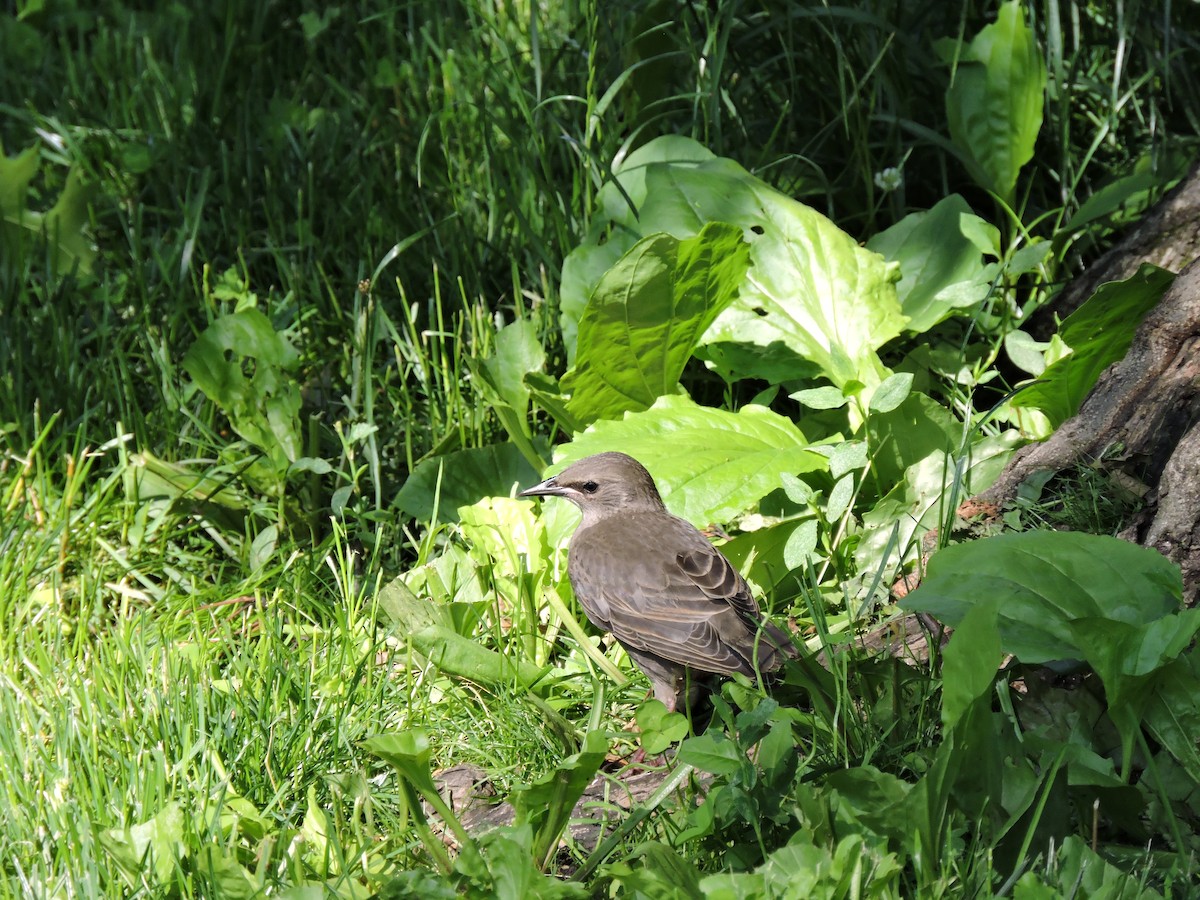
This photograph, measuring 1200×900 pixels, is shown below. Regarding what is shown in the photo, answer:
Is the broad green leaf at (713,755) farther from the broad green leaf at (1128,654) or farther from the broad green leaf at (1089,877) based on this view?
the broad green leaf at (1128,654)

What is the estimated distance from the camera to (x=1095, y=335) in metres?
3.66

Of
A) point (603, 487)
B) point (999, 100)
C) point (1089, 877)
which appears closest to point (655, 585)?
point (603, 487)

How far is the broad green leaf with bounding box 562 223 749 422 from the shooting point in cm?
394

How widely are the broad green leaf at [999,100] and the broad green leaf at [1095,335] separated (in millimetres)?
963

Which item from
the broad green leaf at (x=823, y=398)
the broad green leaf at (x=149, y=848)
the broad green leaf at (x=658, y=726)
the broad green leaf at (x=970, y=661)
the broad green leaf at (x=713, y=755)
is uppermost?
the broad green leaf at (x=970, y=661)

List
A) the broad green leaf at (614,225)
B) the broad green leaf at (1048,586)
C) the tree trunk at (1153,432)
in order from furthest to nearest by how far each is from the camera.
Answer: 1. the broad green leaf at (614,225)
2. the tree trunk at (1153,432)
3. the broad green leaf at (1048,586)

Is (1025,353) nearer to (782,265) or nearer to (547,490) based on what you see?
(782,265)

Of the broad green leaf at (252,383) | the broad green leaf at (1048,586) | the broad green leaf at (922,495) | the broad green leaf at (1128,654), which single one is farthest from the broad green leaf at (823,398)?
the broad green leaf at (252,383)

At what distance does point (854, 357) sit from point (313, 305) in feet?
6.81

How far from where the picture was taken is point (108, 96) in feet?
20.0

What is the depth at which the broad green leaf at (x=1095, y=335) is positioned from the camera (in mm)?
3594

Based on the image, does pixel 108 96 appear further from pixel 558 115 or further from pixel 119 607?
pixel 119 607

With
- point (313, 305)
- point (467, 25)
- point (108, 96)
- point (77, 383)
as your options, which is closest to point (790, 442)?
point (313, 305)

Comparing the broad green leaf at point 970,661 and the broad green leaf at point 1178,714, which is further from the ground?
the broad green leaf at point 970,661
